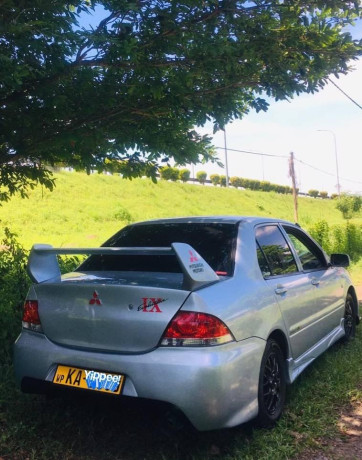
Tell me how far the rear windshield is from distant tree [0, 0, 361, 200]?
0.96 meters

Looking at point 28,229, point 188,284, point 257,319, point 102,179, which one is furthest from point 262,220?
point 102,179

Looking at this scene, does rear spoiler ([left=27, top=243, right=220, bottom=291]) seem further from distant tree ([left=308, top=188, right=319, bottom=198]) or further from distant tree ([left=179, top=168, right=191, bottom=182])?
distant tree ([left=308, top=188, right=319, bottom=198])

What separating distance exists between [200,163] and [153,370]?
10.0ft

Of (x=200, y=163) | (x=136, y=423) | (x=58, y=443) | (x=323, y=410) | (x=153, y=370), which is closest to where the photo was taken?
(x=153, y=370)

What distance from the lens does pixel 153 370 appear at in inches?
94.7

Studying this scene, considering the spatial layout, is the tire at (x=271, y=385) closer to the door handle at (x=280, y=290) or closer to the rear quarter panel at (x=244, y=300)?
the rear quarter panel at (x=244, y=300)

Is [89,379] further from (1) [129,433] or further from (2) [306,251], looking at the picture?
(2) [306,251]

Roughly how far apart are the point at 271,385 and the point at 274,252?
3.66 ft

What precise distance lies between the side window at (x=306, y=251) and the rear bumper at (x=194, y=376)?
1.78 m

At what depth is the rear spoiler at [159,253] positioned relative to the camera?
8.20 feet

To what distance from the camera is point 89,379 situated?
256 centimetres

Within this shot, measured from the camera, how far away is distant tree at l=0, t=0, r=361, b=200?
3.35 meters

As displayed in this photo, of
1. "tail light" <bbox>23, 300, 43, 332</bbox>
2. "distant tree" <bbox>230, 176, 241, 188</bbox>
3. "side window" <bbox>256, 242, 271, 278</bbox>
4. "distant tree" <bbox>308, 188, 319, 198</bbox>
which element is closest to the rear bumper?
"tail light" <bbox>23, 300, 43, 332</bbox>

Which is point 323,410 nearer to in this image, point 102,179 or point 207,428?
point 207,428
